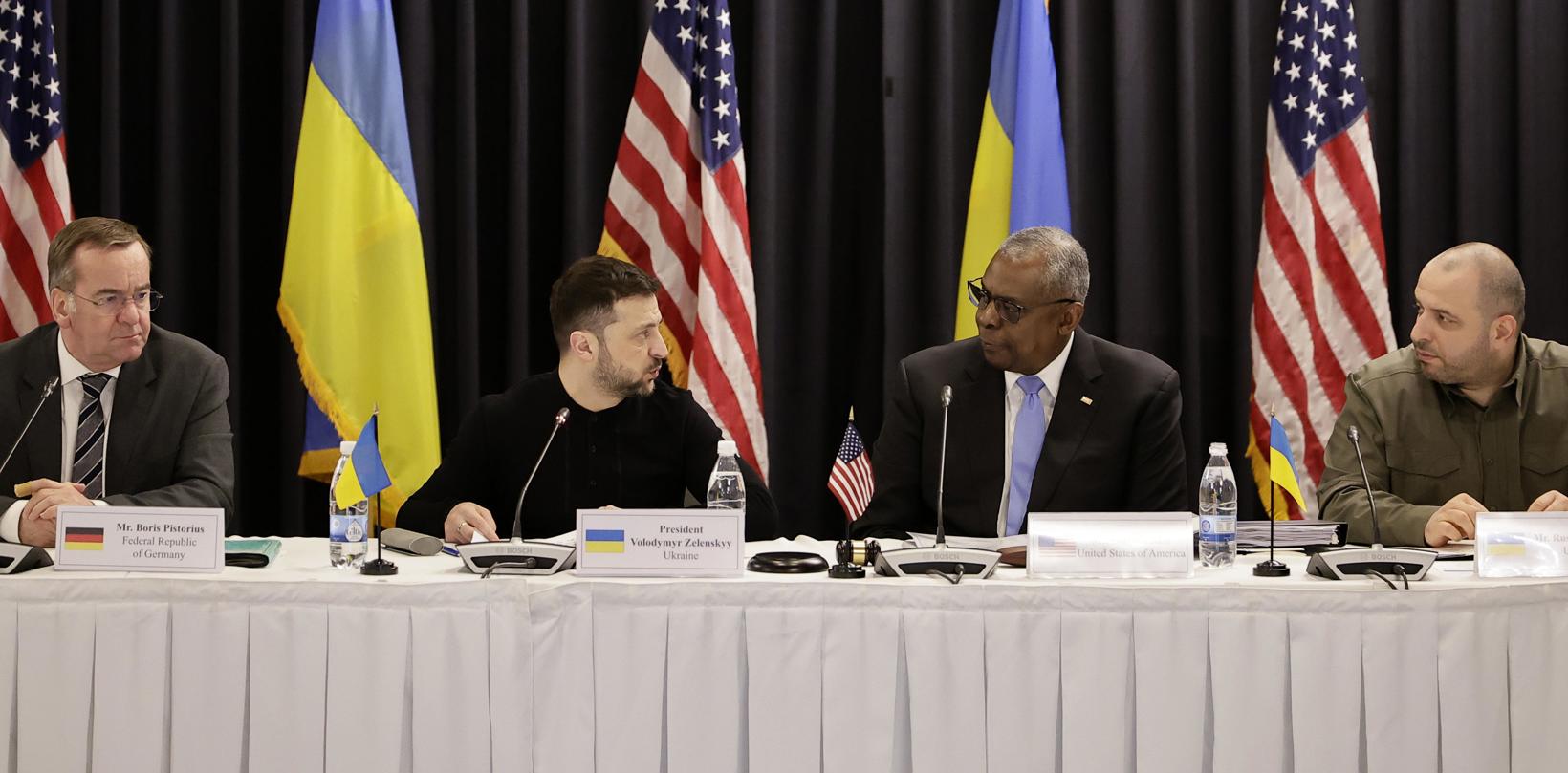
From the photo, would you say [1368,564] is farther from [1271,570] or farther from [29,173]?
[29,173]

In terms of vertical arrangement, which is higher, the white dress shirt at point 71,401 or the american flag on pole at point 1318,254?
the american flag on pole at point 1318,254

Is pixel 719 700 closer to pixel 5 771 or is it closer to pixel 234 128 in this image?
pixel 5 771

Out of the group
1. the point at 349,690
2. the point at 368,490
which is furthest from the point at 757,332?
the point at 349,690

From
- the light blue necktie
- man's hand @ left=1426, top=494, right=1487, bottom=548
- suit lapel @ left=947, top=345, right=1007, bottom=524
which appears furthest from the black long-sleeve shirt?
man's hand @ left=1426, top=494, right=1487, bottom=548

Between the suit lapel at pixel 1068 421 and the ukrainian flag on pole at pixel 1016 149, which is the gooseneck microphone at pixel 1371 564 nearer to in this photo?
the suit lapel at pixel 1068 421

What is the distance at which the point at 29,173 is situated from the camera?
4.63 metres

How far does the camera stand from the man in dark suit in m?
3.39

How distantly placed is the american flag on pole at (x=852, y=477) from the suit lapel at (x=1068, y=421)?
0.61 metres

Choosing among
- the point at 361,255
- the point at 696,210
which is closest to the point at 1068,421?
the point at 696,210

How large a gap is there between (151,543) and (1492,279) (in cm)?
300

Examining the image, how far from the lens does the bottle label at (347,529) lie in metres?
2.74

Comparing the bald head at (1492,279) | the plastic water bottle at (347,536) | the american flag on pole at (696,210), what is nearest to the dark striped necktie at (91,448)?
the plastic water bottle at (347,536)

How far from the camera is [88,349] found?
11.1 ft

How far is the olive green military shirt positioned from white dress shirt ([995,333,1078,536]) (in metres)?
0.69
